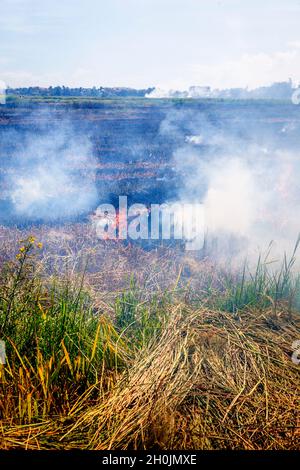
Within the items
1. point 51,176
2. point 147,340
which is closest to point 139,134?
point 51,176

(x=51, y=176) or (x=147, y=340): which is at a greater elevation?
(x=51, y=176)

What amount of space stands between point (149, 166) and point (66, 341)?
28.6 ft

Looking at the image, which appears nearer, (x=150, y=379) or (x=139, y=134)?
(x=150, y=379)

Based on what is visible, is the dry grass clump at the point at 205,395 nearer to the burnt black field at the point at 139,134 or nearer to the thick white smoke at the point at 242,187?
the thick white smoke at the point at 242,187

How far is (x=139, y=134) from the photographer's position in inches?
574

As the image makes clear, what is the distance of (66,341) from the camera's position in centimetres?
220

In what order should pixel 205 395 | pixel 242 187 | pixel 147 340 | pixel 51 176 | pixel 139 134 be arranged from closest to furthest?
pixel 205 395
pixel 147 340
pixel 242 187
pixel 51 176
pixel 139 134

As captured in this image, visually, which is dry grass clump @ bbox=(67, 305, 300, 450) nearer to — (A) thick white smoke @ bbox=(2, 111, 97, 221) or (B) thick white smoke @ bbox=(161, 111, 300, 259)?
(B) thick white smoke @ bbox=(161, 111, 300, 259)

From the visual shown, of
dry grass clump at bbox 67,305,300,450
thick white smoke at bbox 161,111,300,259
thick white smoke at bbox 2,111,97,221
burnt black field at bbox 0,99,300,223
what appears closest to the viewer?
dry grass clump at bbox 67,305,300,450

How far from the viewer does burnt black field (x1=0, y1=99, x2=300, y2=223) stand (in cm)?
856

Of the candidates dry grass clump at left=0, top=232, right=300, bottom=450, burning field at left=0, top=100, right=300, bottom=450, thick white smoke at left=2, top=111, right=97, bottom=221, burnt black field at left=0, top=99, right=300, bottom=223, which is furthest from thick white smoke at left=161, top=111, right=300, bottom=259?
thick white smoke at left=2, top=111, right=97, bottom=221

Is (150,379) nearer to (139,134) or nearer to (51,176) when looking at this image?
(51,176)

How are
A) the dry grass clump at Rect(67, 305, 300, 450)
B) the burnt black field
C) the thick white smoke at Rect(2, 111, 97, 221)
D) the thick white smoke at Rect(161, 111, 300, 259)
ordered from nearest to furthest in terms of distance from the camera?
the dry grass clump at Rect(67, 305, 300, 450) < the thick white smoke at Rect(161, 111, 300, 259) < the thick white smoke at Rect(2, 111, 97, 221) < the burnt black field
